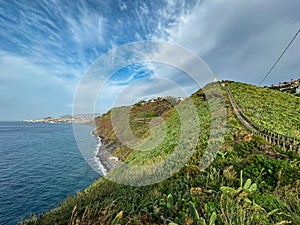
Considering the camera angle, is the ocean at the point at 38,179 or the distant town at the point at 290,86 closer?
the ocean at the point at 38,179

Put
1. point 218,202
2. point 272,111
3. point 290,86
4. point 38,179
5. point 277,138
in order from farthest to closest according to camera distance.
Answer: point 290,86 < point 38,179 < point 272,111 < point 277,138 < point 218,202

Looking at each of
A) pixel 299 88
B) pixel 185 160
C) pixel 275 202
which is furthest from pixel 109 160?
pixel 299 88

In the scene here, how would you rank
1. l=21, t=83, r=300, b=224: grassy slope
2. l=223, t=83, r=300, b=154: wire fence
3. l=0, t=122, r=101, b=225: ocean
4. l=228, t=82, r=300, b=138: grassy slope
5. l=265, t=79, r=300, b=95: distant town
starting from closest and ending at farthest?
l=21, t=83, r=300, b=224: grassy slope
l=223, t=83, r=300, b=154: wire fence
l=228, t=82, r=300, b=138: grassy slope
l=0, t=122, r=101, b=225: ocean
l=265, t=79, r=300, b=95: distant town

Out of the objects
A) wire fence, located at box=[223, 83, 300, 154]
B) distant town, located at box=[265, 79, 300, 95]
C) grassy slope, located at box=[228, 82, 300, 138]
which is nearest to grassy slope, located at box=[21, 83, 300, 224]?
wire fence, located at box=[223, 83, 300, 154]

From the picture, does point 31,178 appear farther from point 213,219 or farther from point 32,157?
point 213,219

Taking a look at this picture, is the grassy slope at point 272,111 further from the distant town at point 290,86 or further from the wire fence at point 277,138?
the distant town at point 290,86

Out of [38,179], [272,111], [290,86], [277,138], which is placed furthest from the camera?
[290,86]

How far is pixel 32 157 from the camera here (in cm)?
4228

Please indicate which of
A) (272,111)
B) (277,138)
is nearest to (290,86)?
(272,111)

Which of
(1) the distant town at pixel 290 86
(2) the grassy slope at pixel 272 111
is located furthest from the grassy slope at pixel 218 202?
(1) the distant town at pixel 290 86

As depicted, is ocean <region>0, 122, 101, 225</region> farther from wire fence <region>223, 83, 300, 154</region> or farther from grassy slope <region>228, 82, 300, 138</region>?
grassy slope <region>228, 82, 300, 138</region>

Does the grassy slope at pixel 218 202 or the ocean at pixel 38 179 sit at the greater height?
the grassy slope at pixel 218 202

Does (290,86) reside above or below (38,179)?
above

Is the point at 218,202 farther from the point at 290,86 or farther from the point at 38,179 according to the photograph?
the point at 290,86
